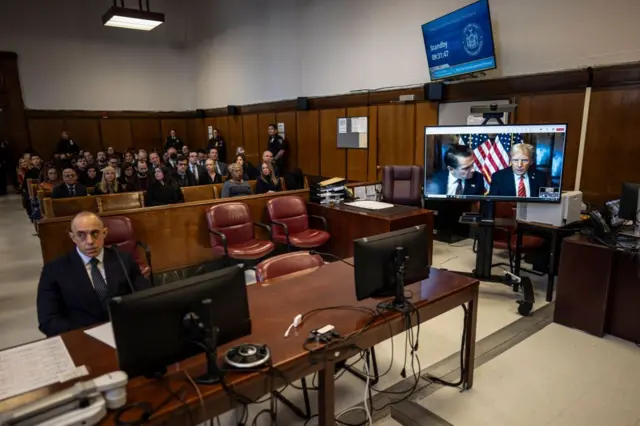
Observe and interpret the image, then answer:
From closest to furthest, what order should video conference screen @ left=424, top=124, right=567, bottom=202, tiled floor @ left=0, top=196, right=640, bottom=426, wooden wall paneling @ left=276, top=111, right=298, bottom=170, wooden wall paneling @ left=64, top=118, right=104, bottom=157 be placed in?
1. tiled floor @ left=0, top=196, right=640, bottom=426
2. video conference screen @ left=424, top=124, right=567, bottom=202
3. wooden wall paneling @ left=276, top=111, right=298, bottom=170
4. wooden wall paneling @ left=64, top=118, right=104, bottom=157

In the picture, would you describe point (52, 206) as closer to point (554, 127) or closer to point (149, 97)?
point (554, 127)

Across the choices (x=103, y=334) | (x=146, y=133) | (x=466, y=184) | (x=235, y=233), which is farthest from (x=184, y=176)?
(x=146, y=133)

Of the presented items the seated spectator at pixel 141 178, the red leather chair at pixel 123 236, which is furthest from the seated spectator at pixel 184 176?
the red leather chair at pixel 123 236

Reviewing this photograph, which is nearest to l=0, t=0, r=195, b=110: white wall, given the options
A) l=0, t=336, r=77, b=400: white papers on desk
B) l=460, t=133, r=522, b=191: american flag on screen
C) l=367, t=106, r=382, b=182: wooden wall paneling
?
l=367, t=106, r=382, b=182: wooden wall paneling

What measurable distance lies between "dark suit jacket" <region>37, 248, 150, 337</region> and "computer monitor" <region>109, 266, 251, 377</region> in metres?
1.00

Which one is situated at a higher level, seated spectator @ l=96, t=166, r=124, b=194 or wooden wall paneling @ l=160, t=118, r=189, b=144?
wooden wall paneling @ l=160, t=118, r=189, b=144

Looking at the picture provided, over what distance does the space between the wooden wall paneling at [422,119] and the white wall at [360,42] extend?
48 centimetres

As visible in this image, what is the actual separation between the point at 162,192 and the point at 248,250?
180cm

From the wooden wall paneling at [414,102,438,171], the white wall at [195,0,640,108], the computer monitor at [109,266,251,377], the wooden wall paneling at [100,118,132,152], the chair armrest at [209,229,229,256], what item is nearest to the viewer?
the computer monitor at [109,266,251,377]

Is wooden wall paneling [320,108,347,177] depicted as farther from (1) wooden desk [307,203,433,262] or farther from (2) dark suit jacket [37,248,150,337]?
(2) dark suit jacket [37,248,150,337]

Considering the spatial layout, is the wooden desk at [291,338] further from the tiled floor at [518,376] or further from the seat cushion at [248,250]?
the seat cushion at [248,250]

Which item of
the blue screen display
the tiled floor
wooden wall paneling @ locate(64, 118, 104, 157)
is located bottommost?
the tiled floor

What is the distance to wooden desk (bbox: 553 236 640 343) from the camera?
3.05 metres

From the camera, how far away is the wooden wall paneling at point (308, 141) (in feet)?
29.1
